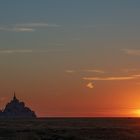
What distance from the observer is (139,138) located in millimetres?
91688

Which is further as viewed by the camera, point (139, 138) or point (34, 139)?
point (139, 138)

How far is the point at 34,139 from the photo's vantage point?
83.1 metres

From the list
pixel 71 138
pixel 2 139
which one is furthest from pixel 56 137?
pixel 2 139

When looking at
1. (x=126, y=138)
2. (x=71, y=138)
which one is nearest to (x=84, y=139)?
(x=71, y=138)

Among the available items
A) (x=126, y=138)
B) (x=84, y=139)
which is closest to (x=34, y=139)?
(x=84, y=139)

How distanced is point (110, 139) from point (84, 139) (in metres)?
4.86

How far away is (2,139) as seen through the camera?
8688 centimetres

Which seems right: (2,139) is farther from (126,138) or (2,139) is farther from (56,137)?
(126,138)

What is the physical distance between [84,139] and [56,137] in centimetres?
435

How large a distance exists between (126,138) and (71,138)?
31.3 ft

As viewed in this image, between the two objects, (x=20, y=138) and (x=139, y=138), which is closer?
(x=20, y=138)

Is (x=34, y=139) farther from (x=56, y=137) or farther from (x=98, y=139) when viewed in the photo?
(x=98, y=139)

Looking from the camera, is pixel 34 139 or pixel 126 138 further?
pixel 126 138

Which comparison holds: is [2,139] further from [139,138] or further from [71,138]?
[139,138]
